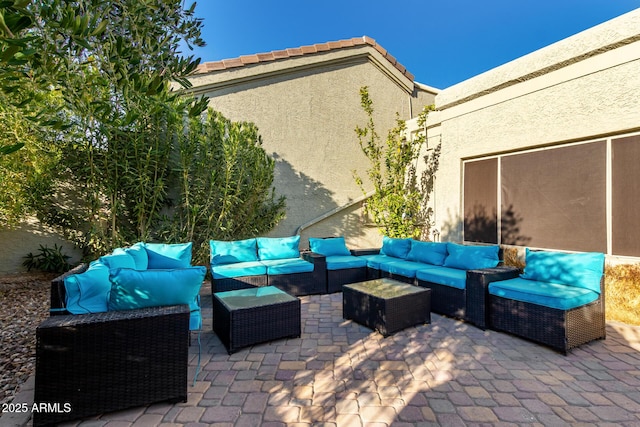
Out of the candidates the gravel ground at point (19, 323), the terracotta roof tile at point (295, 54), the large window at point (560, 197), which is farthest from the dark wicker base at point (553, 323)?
the terracotta roof tile at point (295, 54)

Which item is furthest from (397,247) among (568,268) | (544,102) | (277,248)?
(544,102)

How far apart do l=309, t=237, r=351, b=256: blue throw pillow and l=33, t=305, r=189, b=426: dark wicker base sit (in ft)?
13.5

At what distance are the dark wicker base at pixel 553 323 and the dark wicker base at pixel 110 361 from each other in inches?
146

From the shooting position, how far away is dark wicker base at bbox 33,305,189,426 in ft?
7.19

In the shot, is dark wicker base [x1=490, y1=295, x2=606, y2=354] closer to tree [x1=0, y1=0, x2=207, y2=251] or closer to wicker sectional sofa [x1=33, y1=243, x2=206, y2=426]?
wicker sectional sofa [x1=33, y1=243, x2=206, y2=426]

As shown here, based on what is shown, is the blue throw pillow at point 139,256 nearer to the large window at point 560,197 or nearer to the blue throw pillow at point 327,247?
the blue throw pillow at point 327,247

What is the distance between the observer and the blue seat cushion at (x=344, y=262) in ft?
19.9

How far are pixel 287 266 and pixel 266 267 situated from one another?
0.37 meters

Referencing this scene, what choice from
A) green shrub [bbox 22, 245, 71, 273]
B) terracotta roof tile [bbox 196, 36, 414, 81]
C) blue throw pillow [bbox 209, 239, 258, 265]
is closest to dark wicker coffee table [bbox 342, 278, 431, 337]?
blue throw pillow [bbox 209, 239, 258, 265]

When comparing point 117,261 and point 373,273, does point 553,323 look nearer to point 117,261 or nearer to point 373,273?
point 373,273

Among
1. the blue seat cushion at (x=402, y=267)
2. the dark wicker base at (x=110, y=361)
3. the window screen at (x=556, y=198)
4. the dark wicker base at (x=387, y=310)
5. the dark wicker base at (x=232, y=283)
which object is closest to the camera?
the dark wicker base at (x=110, y=361)

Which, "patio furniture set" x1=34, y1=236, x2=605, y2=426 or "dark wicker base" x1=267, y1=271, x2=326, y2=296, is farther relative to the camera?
"dark wicker base" x1=267, y1=271, x2=326, y2=296

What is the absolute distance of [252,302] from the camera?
3775mm

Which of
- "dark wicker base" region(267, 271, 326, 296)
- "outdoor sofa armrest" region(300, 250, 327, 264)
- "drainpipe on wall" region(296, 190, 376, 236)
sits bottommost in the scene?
"dark wicker base" region(267, 271, 326, 296)
